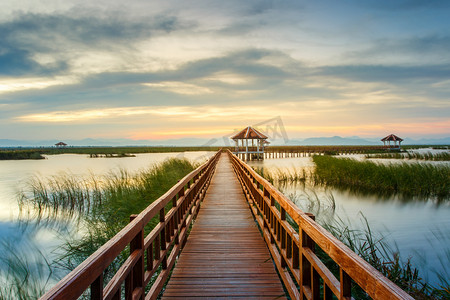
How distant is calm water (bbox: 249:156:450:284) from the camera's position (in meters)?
7.54

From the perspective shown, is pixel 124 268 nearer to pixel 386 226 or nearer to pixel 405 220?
pixel 386 226

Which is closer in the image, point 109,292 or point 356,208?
point 109,292

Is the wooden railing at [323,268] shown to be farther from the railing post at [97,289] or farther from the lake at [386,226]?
the lake at [386,226]

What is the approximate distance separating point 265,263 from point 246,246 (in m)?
0.75

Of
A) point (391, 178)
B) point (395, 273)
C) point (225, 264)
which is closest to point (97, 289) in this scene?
point (225, 264)

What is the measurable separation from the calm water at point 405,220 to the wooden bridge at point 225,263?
3.67 meters

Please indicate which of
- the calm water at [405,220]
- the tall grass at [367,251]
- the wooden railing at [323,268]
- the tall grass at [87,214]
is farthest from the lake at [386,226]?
the wooden railing at [323,268]

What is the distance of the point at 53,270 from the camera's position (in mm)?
6418

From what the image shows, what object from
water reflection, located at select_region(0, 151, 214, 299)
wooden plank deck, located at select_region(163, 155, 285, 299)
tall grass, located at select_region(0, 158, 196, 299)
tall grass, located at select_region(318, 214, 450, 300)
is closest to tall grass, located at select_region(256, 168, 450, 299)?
tall grass, located at select_region(318, 214, 450, 300)

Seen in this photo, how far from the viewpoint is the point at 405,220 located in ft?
35.4

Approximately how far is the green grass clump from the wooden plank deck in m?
10.8

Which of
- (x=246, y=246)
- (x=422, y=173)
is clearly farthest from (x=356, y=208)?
(x=246, y=246)

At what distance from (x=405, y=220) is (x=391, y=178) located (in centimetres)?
493

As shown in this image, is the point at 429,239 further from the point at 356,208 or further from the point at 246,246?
the point at 246,246
